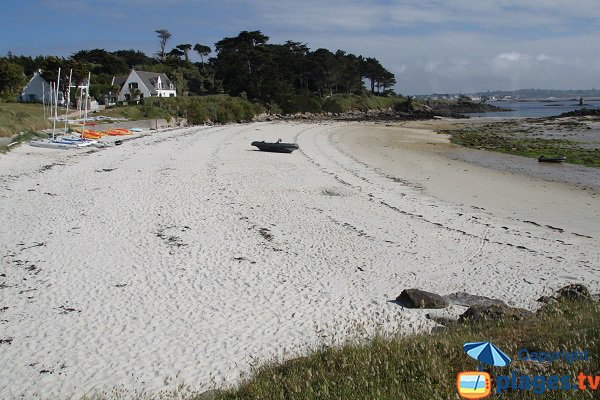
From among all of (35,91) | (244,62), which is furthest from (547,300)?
(244,62)

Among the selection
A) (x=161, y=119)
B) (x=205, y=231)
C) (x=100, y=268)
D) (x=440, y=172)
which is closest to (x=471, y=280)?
(x=205, y=231)

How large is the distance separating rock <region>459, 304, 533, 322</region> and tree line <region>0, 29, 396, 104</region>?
48.7m

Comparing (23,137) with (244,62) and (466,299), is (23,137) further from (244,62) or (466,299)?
(244,62)

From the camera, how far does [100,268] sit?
8680 mm

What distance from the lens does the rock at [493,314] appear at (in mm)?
5758

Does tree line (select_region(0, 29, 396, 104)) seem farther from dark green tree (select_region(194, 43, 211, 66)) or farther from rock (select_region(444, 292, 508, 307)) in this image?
rock (select_region(444, 292, 508, 307))

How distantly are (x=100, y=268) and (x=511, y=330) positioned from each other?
664cm

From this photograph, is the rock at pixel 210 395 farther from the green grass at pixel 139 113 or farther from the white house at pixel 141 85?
the white house at pixel 141 85

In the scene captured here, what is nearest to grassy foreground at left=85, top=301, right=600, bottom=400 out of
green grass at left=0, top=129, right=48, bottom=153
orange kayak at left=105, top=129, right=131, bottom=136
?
green grass at left=0, top=129, right=48, bottom=153

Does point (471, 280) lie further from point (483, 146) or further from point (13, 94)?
point (13, 94)

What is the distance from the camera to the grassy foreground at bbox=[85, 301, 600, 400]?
364cm

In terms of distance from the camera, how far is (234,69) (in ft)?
220

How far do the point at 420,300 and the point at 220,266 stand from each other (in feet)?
11.9

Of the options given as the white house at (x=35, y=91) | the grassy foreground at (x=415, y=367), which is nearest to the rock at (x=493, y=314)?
the grassy foreground at (x=415, y=367)
